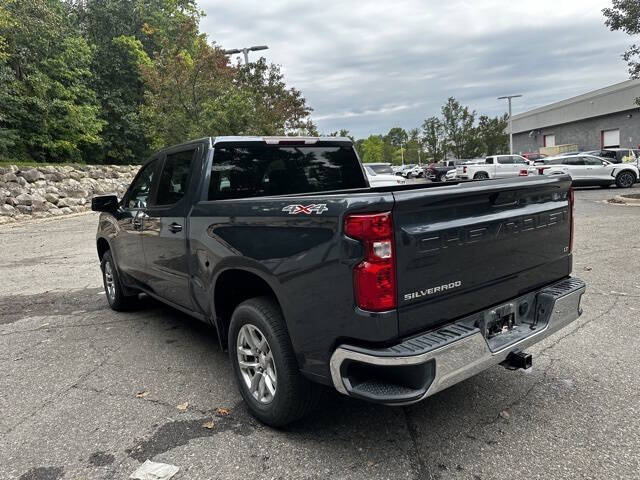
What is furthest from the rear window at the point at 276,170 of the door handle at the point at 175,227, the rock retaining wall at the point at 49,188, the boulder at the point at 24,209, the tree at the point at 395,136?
the tree at the point at 395,136

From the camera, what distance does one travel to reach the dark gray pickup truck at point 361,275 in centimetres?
241

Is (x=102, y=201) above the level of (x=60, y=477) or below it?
above

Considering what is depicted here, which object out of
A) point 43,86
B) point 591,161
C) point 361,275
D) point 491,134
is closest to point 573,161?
point 591,161

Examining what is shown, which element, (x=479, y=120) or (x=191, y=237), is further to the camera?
(x=479, y=120)

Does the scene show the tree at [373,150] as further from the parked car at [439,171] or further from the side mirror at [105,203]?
the side mirror at [105,203]

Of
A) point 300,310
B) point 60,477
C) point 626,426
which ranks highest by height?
point 300,310

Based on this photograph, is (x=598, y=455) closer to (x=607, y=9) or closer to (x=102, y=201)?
(x=102, y=201)

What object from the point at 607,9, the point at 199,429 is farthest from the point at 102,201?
the point at 607,9

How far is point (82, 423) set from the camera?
332 cm

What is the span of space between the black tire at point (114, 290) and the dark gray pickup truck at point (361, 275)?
1.99 m

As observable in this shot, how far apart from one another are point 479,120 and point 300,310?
62152mm

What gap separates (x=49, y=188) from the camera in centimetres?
2025

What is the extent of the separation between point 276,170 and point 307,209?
63.2 inches

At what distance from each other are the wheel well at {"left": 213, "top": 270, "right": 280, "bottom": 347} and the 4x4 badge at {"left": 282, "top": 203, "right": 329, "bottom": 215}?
2.16 ft
